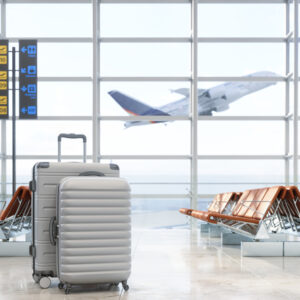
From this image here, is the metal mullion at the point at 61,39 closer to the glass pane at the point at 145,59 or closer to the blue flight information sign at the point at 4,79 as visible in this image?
the glass pane at the point at 145,59

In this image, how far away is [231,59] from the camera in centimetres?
1256

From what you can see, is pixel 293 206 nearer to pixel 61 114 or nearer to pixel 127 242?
pixel 127 242

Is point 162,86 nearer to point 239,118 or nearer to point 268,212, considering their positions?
point 239,118

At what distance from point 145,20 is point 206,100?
7.59 ft

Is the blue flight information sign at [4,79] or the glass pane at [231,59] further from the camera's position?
the glass pane at [231,59]

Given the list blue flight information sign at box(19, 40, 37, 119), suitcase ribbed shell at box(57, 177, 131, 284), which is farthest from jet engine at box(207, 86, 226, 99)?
suitcase ribbed shell at box(57, 177, 131, 284)

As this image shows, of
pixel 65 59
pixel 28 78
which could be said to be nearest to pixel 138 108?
pixel 65 59

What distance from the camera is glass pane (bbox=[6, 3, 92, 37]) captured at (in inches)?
491

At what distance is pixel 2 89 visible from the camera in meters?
8.14

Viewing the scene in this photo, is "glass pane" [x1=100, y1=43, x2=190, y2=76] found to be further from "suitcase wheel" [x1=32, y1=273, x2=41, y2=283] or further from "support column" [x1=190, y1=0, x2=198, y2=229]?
"suitcase wheel" [x1=32, y1=273, x2=41, y2=283]

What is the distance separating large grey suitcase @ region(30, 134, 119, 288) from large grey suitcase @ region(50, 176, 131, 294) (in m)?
0.13

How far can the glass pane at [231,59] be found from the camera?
41.1 feet

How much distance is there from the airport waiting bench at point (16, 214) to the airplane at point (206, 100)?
20.8 ft

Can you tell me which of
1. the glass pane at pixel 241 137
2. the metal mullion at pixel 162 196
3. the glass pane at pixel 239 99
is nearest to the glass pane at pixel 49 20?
the glass pane at pixel 239 99
